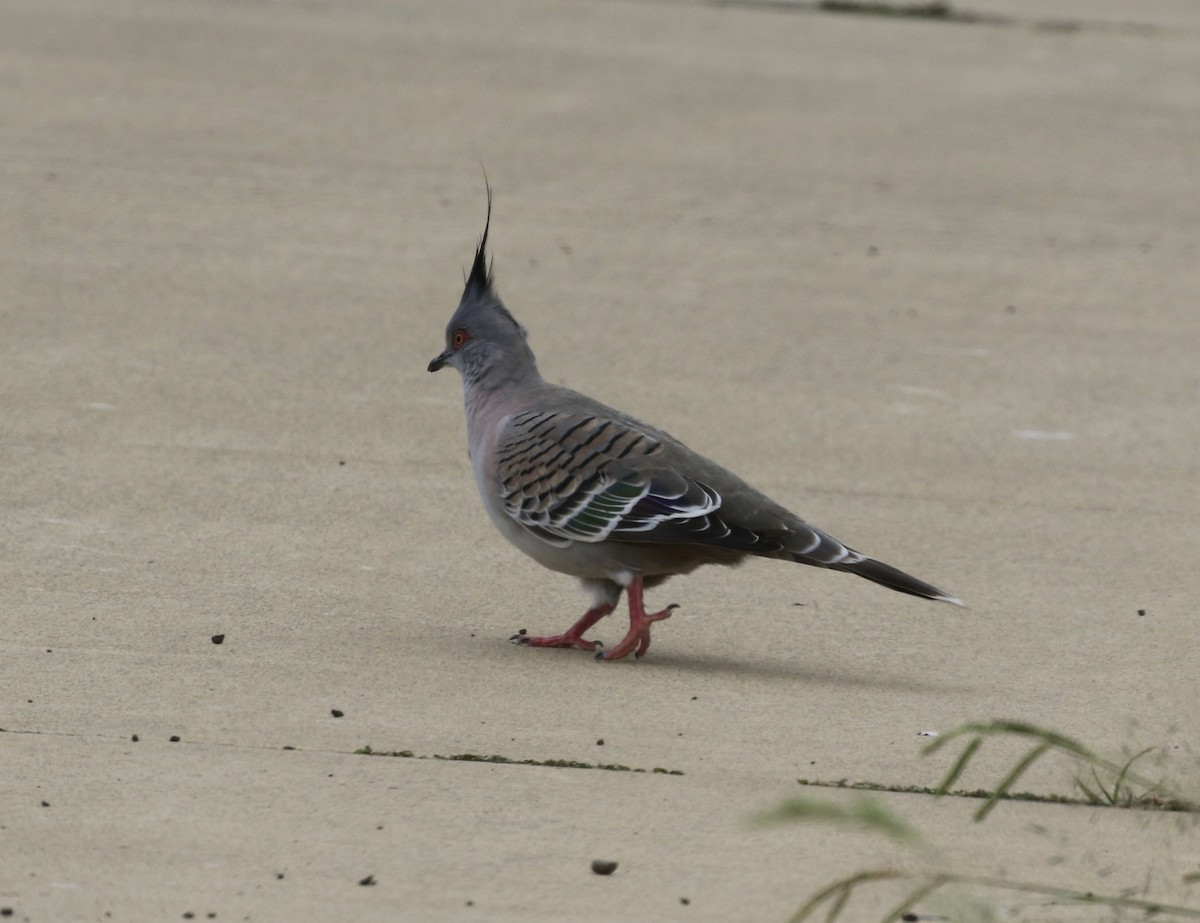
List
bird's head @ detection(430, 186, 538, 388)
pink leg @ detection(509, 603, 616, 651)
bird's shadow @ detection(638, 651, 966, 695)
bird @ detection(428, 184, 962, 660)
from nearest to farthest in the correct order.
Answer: bird's shadow @ detection(638, 651, 966, 695) < bird @ detection(428, 184, 962, 660) < pink leg @ detection(509, 603, 616, 651) < bird's head @ detection(430, 186, 538, 388)

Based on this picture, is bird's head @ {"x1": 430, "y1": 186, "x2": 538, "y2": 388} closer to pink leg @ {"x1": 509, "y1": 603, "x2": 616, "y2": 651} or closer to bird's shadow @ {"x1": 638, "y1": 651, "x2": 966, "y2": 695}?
pink leg @ {"x1": 509, "y1": 603, "x2": 616, "y2": 651}

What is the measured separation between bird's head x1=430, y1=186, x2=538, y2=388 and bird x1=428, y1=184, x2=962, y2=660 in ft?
0.41

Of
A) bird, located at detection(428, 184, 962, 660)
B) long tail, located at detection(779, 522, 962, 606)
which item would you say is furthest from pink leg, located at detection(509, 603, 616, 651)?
long tail, located at detection(779, 522, 962, 606)

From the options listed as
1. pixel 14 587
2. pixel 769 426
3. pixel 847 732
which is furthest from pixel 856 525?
pixel 14 587

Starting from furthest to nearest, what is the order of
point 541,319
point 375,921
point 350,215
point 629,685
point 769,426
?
point 350,215 < point 541,319 < point 769,426 < point 629,685 < point 375,921

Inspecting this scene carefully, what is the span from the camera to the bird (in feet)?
17.3

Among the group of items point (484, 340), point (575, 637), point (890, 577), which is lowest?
point (575, 637)

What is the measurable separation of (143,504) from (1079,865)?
362 centimetres

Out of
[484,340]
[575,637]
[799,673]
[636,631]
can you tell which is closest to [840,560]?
[799,673]

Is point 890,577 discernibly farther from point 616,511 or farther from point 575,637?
point 575,637

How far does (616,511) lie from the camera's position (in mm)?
5305

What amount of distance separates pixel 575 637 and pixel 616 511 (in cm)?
38

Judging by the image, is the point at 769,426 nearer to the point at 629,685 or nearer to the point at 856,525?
the point at 856,525

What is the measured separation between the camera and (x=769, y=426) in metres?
7.78
